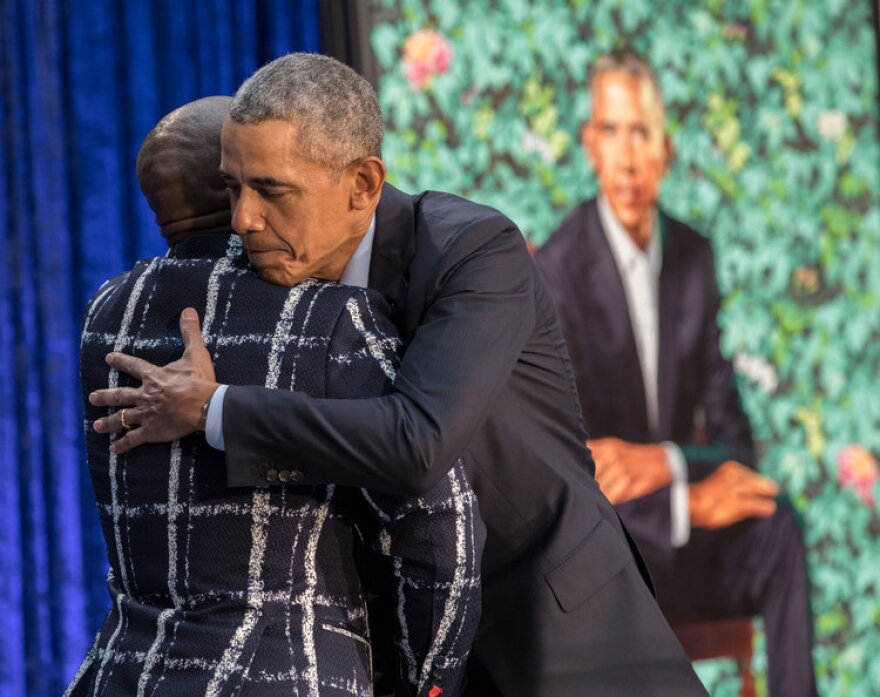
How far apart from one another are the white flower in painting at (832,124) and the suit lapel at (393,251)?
270cm

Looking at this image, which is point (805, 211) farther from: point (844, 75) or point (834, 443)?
point (834, 443)

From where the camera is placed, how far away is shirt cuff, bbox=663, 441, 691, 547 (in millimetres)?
3979

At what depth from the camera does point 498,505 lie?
72.6 inches

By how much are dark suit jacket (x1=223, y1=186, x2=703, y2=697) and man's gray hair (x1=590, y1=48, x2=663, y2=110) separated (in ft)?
7.23

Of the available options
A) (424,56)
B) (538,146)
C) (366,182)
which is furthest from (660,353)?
(366,182)

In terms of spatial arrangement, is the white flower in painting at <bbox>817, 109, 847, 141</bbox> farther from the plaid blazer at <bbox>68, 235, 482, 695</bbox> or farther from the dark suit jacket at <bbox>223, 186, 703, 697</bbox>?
the plaid blazer at <bbox>68, 235, 482, 695</bbox>

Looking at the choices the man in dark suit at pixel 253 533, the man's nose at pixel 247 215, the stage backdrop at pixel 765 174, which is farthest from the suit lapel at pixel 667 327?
the man's nose at pixel 247 215

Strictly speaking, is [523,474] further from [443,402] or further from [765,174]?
[765,174]

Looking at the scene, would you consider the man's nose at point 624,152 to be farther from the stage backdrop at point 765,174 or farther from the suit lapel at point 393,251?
the suit lapel at point 393,251

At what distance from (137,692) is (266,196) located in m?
0.63

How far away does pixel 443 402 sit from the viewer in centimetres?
161

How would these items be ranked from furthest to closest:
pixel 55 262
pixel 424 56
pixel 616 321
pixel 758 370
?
pixel 758 370 < pixel 616 321 < pixel 424 56 < pixel 55 262

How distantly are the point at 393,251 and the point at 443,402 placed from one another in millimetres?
294

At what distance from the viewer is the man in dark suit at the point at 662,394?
3.95 m
